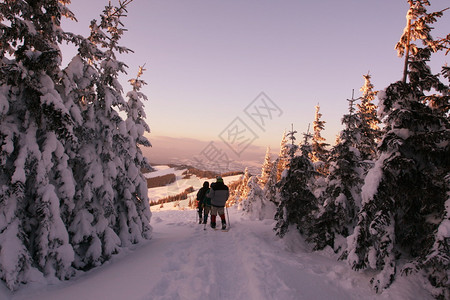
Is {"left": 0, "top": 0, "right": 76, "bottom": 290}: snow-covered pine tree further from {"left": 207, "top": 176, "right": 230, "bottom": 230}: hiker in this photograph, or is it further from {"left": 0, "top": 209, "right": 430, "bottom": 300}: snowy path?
{"left": 207, "top": 176, "right": 230, "bottom": 230}: hiker

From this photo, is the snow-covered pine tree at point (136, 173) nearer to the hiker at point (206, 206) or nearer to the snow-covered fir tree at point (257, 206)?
the hiker at point (206, 206)

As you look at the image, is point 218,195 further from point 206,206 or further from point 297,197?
point 297,197

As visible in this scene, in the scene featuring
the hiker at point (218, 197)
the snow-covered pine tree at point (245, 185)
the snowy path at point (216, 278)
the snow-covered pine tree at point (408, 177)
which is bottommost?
the snow-covered pine tree at point (245, 185)

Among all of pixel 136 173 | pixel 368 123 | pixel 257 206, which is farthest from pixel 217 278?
pixel 368 123

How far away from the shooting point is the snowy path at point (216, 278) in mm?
5949

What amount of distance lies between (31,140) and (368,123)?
20134 millimetres

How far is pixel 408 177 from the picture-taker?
651 cm

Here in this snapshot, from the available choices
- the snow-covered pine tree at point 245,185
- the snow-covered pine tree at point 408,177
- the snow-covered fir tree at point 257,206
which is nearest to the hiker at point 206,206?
the snow-covered fir tree at point 257,206

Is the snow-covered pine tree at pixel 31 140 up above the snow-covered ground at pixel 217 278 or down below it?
above

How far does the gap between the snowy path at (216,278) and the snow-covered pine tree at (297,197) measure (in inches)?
61.4

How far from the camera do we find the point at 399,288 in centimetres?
632

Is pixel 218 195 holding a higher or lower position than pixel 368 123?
lower

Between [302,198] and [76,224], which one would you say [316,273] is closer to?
[302,198]

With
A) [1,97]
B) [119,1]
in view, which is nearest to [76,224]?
[1,97]
